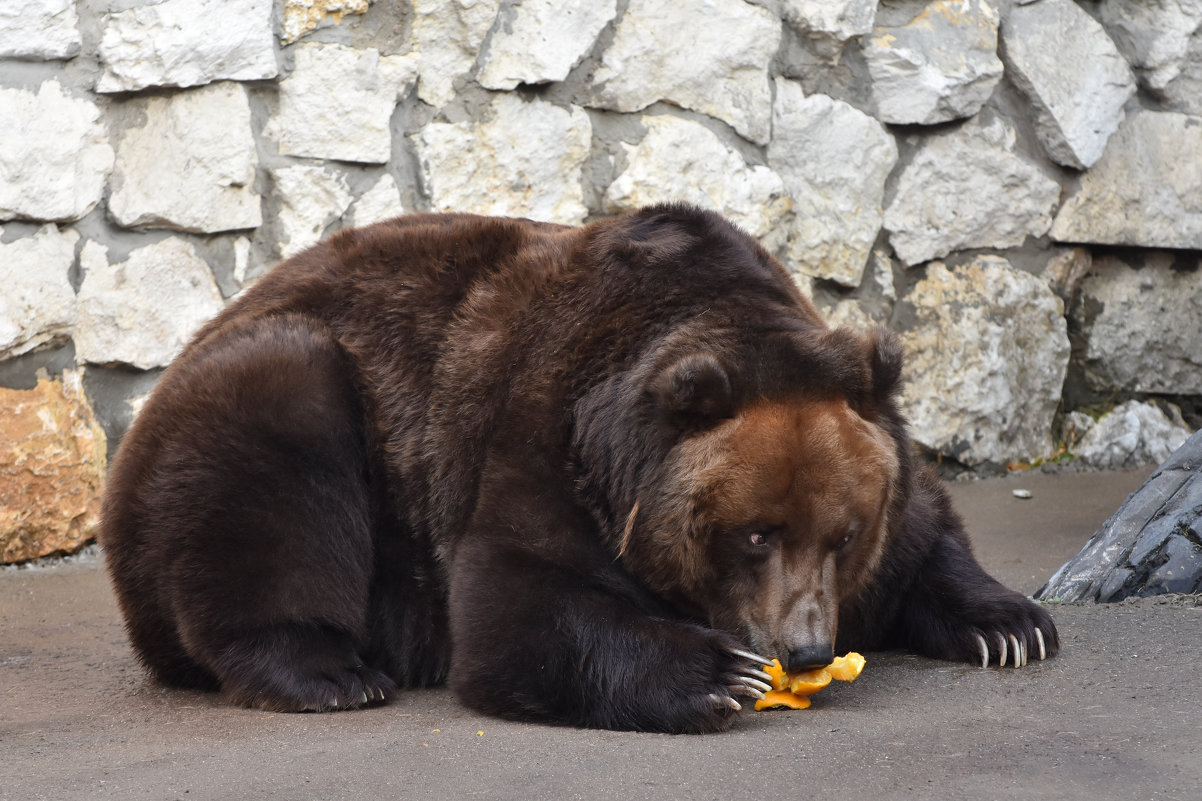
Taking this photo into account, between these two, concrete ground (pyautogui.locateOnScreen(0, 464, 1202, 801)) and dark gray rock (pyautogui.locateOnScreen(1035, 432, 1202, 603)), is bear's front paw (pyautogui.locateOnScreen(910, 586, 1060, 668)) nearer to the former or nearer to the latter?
concrete ground (pyautogui.locateOnScreen(0, 464, 1202, 801))

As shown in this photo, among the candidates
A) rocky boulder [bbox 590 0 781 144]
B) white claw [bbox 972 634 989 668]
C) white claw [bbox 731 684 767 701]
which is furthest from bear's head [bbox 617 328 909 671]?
rocky boulder [bbox 590 0 781 144]

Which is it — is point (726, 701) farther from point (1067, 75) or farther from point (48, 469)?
point (1067, 75)

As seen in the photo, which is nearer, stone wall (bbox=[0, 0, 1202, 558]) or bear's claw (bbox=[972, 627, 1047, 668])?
bear's claw (bbox=[972, 627, 1047, 668])

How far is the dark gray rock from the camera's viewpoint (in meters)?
3.93

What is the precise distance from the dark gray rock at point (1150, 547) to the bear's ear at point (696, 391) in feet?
5.66

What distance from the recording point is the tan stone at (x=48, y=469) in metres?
5.00

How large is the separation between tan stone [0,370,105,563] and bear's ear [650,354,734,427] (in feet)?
9.48

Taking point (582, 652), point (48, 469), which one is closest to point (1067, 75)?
point (582, 652)

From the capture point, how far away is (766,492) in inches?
116

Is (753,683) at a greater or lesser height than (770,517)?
lesser

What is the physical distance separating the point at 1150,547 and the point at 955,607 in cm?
88

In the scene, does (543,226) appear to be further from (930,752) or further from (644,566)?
(930,752)

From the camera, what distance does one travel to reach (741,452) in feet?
9.74

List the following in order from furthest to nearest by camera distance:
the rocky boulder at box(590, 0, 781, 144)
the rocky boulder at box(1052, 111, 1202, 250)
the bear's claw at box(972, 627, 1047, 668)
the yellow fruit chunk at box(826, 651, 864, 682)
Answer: the rocky boulder at box(1052, 111, 1202, 250)
the rocky boulder at box(590, 0, 781, 144)
the bear's claw at box(972, 627, 1047, 668)
the yellow fruit chunk at box(826, 651, 864, 682)
